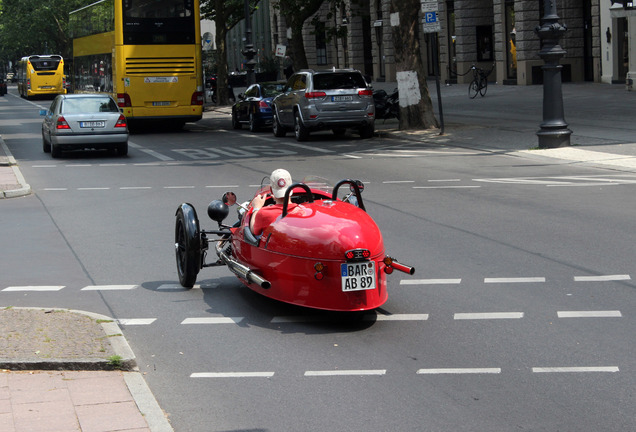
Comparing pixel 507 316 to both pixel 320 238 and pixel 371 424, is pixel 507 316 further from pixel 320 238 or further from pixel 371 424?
pixel 371 424

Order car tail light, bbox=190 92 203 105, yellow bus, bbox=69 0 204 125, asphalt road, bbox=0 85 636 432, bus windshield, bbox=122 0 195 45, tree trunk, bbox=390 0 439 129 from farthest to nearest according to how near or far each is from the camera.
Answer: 1. car tail light, bbox=190 92 203 105
2. yellow bus, bbox=69 0 204 125
3. bus windshield, bbox=122 0 195 45
4. tree trunk, bbox=390 0 439 129
5. asphalt road, bbox=0 85 636 432

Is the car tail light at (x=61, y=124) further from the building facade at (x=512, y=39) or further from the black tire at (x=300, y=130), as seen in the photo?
the building facade at (x=512, y=39)

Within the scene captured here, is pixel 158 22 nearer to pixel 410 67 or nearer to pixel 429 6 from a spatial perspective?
pixel 410 67

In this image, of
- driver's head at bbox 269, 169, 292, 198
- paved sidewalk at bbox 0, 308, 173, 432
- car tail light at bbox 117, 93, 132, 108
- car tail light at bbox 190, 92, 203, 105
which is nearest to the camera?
paved sidewalk at bbox 0, 308, 173, 432

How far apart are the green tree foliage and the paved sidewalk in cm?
8511

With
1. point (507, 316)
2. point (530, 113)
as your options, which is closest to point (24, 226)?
point (507, 316)

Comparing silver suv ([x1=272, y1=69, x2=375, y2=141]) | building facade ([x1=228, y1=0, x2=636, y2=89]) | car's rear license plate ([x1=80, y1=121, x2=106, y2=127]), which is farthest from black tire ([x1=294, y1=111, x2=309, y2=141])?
building facade ([x1=228, y1=0, x2=636, y2=89])

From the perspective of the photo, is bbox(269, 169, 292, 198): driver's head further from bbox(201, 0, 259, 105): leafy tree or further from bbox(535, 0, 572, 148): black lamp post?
bbox(201, 0, 259, 105): leafy tree

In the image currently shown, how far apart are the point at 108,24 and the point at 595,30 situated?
18.1 meters

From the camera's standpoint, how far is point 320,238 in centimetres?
748

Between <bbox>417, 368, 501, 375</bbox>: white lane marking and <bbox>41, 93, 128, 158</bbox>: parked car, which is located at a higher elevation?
<bbox>41, 93, 128, 158</bbox>: parked car

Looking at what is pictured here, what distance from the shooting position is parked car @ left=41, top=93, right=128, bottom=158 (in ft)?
76.1

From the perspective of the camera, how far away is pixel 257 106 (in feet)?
99.4

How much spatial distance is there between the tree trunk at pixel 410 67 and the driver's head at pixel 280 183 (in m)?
18.2
